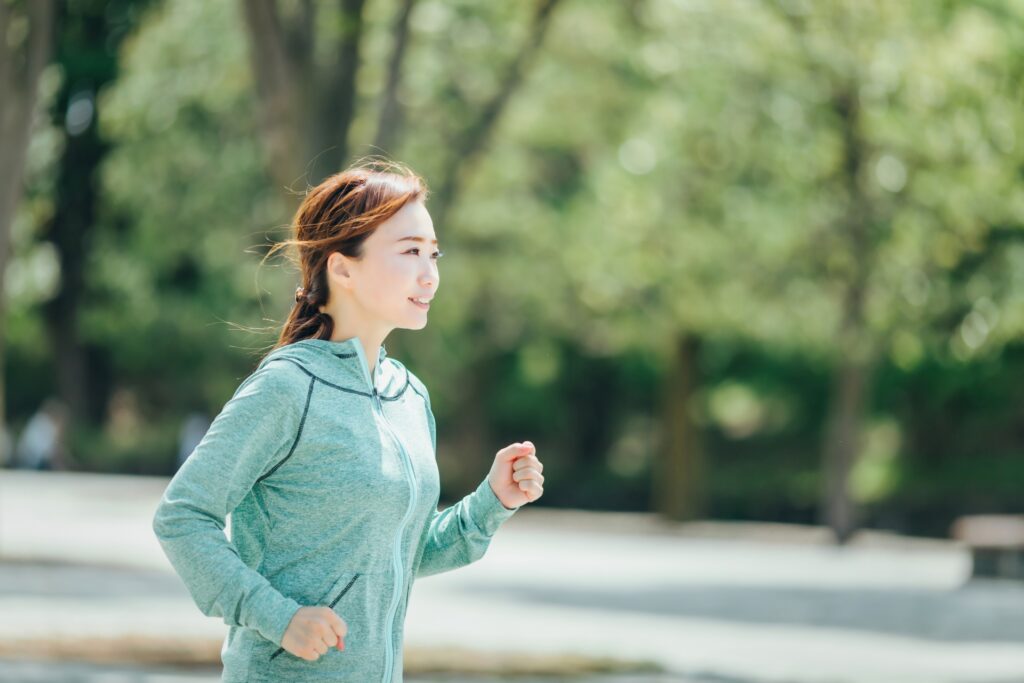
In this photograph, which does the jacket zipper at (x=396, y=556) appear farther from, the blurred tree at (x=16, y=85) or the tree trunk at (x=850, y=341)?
the tree trunk at (x=850, y=341)

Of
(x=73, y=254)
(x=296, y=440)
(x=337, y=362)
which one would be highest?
(x=73, y=254)

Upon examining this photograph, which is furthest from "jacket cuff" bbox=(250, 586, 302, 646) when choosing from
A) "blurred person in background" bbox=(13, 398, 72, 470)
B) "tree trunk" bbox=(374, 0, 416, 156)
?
"blurred person in background" bbox=(13, 398, 72, 470)

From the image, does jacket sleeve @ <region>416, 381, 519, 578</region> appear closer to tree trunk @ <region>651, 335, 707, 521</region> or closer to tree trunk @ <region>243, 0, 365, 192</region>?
Result: tree trunk @ <region>243, 0, 365, 192</region>

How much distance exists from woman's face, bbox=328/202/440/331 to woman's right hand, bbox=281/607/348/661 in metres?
0.61

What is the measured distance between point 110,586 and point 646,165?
39.0 feet

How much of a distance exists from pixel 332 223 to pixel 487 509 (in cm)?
64

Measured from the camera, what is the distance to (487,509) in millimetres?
3484

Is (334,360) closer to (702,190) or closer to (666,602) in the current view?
(666,602)

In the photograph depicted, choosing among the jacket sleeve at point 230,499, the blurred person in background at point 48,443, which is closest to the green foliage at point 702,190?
the blurred person in background at point 48,443

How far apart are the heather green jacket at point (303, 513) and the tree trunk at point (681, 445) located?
2646 cm

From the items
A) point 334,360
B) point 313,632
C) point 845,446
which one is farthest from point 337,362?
point 845,446

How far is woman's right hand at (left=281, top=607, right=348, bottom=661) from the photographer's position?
2977 mm

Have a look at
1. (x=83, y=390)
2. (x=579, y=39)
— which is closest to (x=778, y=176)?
(x=579, y=39)

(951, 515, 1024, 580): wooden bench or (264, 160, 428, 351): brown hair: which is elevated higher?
(264, 160, 428, 351): brown hair
